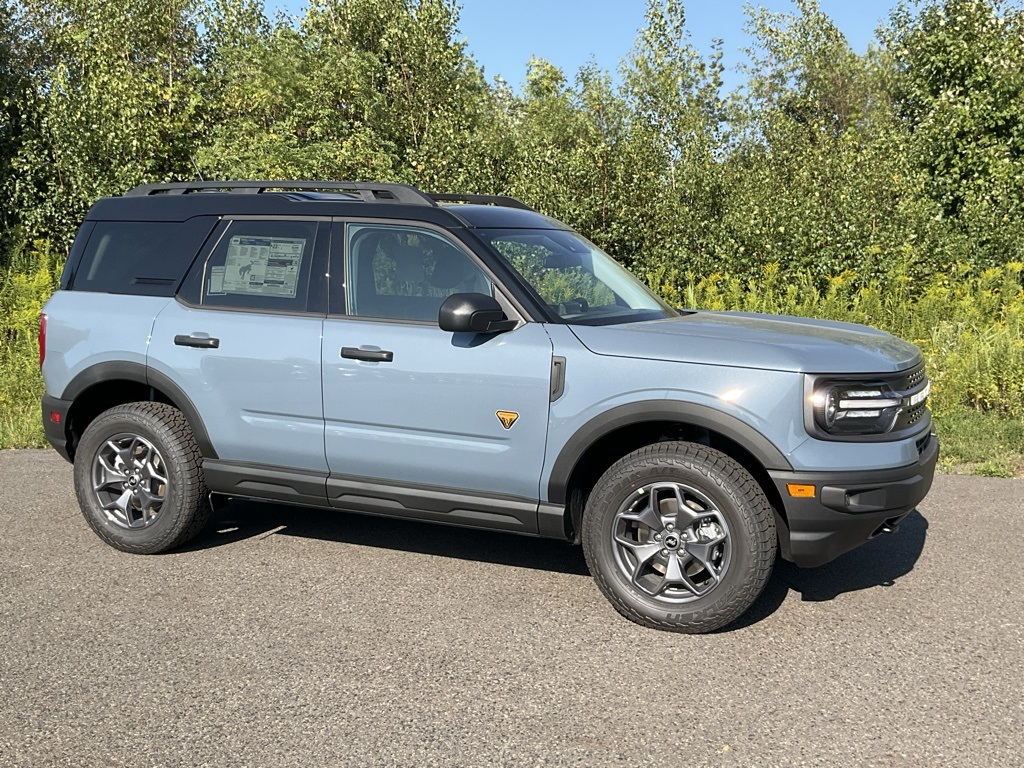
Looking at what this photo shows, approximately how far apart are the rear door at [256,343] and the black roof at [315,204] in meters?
0.11

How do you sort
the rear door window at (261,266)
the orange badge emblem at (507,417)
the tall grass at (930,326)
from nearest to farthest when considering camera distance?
1. the orange badge emblem at (507,417)
2. the rear door window at (261,266)
3. the tall grass at (930,326)

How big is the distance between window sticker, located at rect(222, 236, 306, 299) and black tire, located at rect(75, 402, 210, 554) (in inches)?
32.3

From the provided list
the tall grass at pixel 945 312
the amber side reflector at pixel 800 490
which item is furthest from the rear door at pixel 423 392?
the tall grass at pixel 945 312

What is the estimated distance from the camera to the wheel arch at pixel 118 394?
578cm

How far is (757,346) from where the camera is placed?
184 inches

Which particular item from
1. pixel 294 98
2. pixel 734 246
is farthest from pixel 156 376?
pixel 294 98

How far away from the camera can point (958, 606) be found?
16.6ft

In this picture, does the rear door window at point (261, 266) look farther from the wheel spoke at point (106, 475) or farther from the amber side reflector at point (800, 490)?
the amber side reflector at point (800, 490)

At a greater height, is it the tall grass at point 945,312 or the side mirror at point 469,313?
the side mirror at point 469,313

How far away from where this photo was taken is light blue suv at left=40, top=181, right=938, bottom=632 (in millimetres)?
4602

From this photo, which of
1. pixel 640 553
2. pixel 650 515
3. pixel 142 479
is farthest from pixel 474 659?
pixel 142 479

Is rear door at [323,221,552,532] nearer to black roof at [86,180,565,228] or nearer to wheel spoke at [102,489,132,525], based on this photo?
black roof at [86,180,565,228]

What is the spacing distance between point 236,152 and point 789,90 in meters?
36.0

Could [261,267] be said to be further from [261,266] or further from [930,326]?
[930,326]
